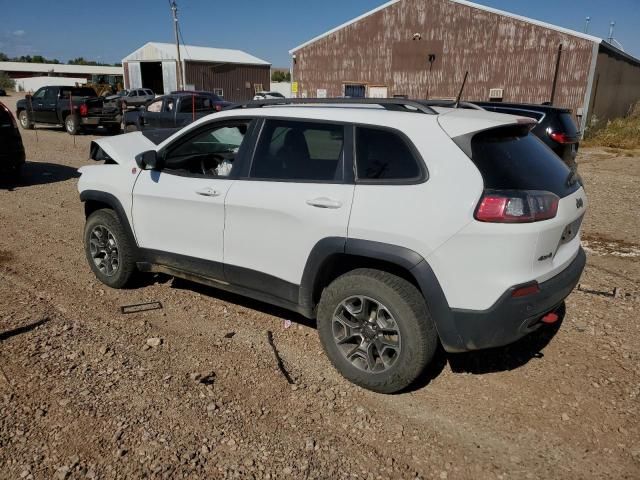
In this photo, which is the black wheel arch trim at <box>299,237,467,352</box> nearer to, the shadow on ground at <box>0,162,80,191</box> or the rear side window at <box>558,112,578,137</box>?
the rear side window at <box>558,112,578,137</box>

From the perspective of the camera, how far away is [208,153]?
472 centimetres

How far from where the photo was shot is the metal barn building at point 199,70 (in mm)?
40281

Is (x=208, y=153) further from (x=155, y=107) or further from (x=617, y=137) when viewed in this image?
(x=617, y=137)

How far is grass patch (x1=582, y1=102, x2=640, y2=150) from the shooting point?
1855cm

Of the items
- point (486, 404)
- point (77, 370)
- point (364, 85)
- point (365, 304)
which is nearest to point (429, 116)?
point (365, 304)

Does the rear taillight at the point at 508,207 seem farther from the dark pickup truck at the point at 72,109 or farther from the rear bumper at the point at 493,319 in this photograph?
the dark pickup truck at the point at 72,109

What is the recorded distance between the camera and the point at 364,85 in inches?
974

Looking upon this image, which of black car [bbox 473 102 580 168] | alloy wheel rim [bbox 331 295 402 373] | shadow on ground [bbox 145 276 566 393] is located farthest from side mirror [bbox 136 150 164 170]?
black car [bbox 473 102 580 168]

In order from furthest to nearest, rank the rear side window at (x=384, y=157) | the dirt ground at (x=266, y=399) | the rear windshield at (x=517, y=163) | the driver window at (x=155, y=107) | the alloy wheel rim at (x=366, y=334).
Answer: the driver window at (x=155, y=107) < the alloy wheel rim at (x=366, y=334) < the rear side window at (x=384, y=157) < the rear windshield at (x=517, y=163) < the dirt ground at (x=266, y=399)

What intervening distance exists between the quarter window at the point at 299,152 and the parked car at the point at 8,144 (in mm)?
7543

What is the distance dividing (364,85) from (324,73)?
2366 millimetres

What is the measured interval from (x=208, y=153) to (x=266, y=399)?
2477mm

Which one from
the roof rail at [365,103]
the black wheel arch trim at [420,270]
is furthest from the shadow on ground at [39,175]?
the black wheel arch trim at [420,270]

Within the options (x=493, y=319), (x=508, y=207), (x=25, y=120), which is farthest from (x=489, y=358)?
(x=25, y=120)
